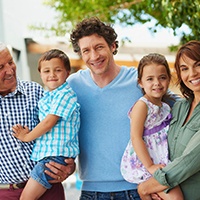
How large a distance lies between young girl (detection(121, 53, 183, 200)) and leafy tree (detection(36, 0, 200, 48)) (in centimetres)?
181

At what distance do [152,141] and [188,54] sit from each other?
50cm

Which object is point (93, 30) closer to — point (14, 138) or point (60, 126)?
point (60, 126)

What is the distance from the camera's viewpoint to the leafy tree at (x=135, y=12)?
466 centimetres

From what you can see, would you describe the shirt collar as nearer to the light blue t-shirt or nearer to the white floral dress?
the light blue t-shirt

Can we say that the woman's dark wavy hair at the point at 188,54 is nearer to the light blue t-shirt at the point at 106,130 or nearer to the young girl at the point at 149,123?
the young girl at the point at 149,123

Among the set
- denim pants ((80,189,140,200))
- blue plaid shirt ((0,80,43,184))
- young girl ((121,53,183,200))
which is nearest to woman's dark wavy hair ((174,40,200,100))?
young girl ((121,53,183,200))

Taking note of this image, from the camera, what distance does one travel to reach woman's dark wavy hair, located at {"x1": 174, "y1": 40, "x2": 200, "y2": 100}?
254 centimetres

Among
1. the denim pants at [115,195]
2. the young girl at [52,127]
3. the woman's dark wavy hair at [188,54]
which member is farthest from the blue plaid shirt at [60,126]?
the woman's dark wavy hair at [188,54]

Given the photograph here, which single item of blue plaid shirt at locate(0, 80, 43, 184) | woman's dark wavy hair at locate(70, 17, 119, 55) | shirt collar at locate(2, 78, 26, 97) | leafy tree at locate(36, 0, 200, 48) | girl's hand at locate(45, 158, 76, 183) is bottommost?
girl's hand at locate(45, 158, 76, 183)

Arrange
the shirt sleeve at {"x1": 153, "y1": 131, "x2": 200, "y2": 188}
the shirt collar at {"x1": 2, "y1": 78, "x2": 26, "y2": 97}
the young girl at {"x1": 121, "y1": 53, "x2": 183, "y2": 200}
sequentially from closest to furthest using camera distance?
1. the shirt sleeve at {"x1": 153, "y1": 131, "x2": 200, "y2": 188}
2. the young girl at {"x1": 121, "y1": 53, "x2": 183, "y2": 200}
3. the shirt collar at {"x1": 2, "y1": 78, "x2": 26, "y2": 97}

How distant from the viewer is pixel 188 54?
2.55 m

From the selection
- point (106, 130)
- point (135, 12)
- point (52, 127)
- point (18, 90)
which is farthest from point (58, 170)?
point (135, 12)

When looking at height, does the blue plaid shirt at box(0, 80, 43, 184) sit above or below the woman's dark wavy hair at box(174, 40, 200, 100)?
below

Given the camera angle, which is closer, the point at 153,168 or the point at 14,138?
the point at 153,168
